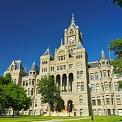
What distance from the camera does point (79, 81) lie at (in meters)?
83.8

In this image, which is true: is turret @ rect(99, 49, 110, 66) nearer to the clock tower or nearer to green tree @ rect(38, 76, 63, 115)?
the clock tower

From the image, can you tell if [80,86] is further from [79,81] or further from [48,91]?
[48,91]

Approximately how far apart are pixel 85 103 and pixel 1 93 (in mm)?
31468

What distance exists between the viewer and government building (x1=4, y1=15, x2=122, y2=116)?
7943 centimetres

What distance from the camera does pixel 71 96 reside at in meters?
83.6

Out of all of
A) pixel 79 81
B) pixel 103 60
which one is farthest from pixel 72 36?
pixel 79 81

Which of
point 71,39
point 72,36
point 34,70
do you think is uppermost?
point 72,36

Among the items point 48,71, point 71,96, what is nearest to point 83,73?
point 71,96

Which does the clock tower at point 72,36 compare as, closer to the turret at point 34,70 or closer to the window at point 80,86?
the turret at point 34,70

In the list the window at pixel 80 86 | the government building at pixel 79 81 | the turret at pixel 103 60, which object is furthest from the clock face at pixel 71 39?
the window at pixel 80 86

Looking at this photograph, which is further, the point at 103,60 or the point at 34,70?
the point at 34,70

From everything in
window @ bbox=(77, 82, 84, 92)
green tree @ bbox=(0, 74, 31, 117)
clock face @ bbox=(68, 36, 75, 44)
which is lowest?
green tree @ bbox=(0, 74, 31, 117)

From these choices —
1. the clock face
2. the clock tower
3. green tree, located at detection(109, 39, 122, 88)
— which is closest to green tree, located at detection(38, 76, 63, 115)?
the clock tower

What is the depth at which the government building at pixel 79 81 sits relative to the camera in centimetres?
7943
